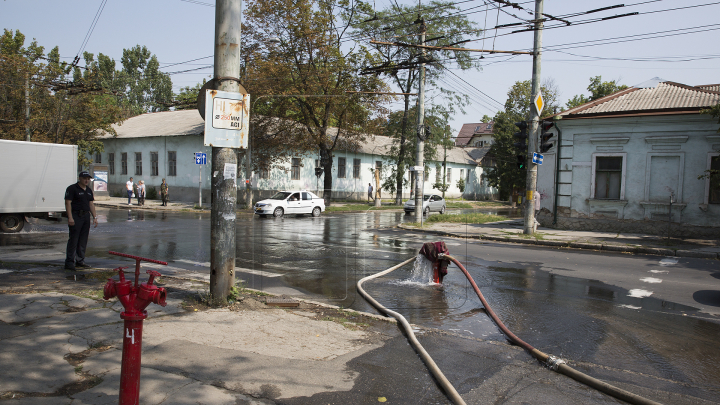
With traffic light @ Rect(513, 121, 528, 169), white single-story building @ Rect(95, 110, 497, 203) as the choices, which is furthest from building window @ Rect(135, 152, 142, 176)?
traffic light @ Rect(513, 121, 528, 169)

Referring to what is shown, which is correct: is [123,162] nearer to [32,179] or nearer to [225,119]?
[32,179]

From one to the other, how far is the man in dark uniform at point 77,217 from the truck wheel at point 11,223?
9.82 metres

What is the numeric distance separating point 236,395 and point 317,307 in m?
3.08

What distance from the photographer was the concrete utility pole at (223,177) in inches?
260

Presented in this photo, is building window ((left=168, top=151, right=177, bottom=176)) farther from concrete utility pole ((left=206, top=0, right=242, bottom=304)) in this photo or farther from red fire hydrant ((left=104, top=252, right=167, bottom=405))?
red fire hydrant ((left=104, top=252, right=167, bottom=405))

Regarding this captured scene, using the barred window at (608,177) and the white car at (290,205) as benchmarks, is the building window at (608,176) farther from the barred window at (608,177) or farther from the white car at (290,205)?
the white car at (290,205)

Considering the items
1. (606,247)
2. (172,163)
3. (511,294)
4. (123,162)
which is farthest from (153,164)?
(511,294)

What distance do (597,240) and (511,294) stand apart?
10.6 m

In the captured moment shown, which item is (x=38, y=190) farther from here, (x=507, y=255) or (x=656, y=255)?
(x=656, y=255)

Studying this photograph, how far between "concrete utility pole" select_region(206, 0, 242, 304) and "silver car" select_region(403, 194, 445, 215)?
86.7ft

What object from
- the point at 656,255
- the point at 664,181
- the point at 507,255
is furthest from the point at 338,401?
the point at 664,181

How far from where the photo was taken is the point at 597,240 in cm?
1714

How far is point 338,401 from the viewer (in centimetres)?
→ 385

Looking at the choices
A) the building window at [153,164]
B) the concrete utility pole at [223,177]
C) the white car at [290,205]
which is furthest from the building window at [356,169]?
the concrete utility pole at [223,177]
